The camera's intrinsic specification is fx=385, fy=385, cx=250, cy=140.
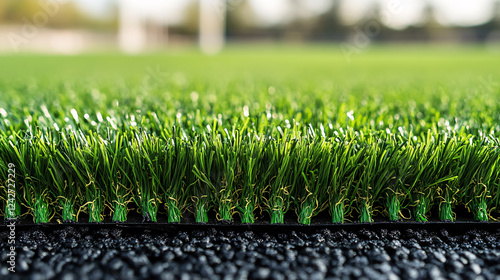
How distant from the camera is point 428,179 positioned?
1.30m

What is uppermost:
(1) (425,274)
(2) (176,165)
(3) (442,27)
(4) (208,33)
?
(3) (442,27)

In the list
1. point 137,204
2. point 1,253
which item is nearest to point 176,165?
point 137,204

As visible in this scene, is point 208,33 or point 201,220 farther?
point 208,33

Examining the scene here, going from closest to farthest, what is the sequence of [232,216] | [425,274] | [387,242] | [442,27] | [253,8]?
[425,274] < [387,242] < [232,216] < [253,8] < [442,27]

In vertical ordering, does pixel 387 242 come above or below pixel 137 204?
below

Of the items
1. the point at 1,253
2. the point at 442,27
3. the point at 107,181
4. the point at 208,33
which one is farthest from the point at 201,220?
the point at 442,27

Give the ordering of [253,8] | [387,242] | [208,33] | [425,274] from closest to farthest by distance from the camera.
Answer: [425,274], [387,242], [208,33], [253,8]

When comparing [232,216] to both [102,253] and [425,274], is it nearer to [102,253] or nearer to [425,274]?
[102,253]

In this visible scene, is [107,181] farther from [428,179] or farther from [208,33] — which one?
[208,33]

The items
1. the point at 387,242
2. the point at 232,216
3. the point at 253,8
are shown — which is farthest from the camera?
the point at 253,8

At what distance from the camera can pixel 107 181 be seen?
129cm

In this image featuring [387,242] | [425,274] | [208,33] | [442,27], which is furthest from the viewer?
[442,27]

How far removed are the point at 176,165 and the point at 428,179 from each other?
2.78 feet

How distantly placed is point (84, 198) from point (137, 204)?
18cm
